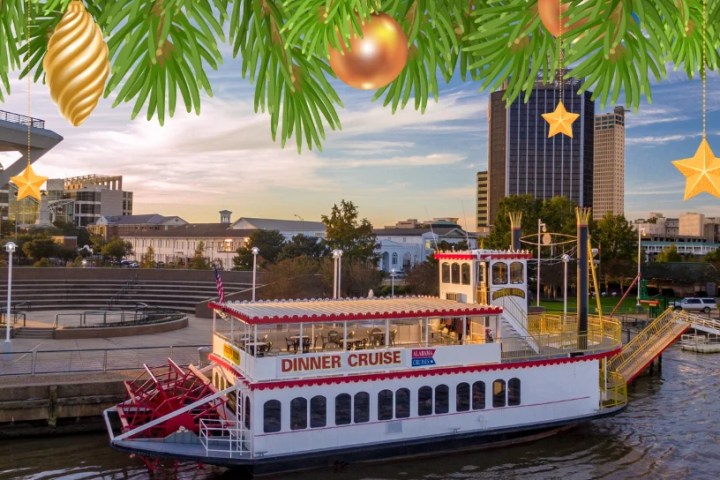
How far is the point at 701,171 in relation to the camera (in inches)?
91.1

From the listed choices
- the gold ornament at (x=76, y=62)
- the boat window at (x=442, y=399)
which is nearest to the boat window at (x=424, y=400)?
the boat window at (x=442, y=399)

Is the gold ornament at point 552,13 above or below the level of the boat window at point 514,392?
above

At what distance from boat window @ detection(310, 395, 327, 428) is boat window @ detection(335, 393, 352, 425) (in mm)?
313

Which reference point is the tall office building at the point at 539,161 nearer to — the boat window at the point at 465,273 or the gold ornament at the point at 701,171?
the boat window at the point at 465,273

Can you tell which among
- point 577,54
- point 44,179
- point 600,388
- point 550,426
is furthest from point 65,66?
point 600,388

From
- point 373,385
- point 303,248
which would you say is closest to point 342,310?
point 373,385

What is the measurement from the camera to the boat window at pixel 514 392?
17641mm

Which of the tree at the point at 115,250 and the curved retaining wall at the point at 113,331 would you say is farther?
the tree at the point at 115,250

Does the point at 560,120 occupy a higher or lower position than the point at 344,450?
higher

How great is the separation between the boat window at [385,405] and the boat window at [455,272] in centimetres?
551

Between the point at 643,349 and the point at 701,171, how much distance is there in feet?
96.5

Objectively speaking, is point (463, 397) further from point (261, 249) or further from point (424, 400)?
point (261, 249)

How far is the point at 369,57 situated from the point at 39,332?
3031cm

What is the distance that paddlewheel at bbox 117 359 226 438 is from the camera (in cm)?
1572
